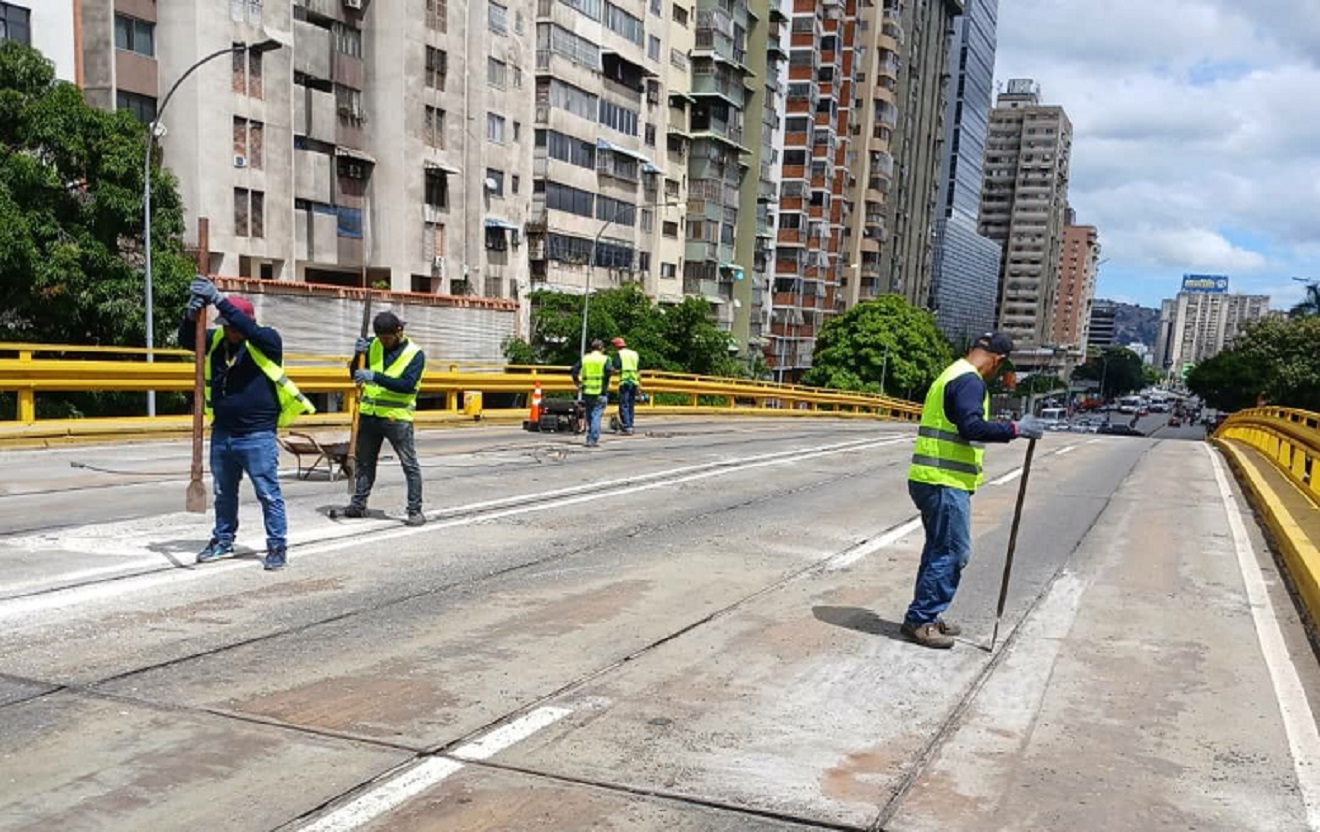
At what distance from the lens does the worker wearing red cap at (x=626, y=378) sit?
19.6m

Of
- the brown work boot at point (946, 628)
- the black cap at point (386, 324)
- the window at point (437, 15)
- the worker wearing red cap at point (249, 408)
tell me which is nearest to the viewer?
the brown work boot at point (946, 628)

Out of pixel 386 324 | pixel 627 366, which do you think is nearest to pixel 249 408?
pixel 386 324

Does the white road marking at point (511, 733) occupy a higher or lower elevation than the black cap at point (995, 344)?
lower

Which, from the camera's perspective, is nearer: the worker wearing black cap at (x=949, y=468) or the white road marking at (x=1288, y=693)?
the white road marking at (x=1288, y=693)

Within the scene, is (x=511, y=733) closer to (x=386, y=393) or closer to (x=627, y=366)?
(x=386, y=393)

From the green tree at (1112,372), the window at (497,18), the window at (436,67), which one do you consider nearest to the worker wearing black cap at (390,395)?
the window at (436,67)

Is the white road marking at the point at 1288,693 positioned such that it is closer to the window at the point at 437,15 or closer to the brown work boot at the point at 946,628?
the brown work boot at the point at 946,628

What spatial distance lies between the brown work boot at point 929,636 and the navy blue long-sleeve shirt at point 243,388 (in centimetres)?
444

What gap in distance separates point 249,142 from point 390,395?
98.6 ft

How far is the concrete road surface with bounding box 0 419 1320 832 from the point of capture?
3977 millimetres

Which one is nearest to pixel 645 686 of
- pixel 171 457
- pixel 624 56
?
pixel 171 457

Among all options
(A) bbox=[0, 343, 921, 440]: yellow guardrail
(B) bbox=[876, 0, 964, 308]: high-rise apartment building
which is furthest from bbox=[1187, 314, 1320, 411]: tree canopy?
(A) bbox=[0, 343, 921, 440]: yellow guardrail

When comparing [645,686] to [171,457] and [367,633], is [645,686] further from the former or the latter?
[171,457]

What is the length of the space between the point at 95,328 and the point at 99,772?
83.9 feet
